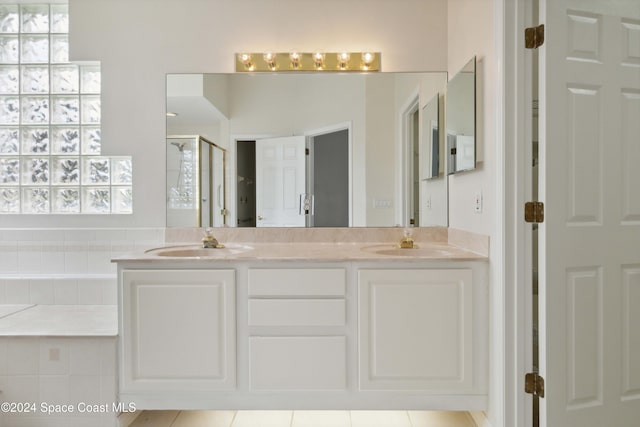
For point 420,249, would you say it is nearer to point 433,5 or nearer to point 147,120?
point 433,5

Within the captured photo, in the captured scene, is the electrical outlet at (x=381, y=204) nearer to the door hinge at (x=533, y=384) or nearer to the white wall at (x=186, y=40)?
the white wall at (x=186, y=40)

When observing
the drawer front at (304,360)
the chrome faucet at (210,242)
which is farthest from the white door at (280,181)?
the drawer front at (304,360)

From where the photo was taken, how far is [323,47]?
98.9 inches

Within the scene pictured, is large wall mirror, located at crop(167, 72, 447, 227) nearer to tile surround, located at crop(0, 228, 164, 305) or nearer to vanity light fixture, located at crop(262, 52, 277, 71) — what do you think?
vanity light fixture, located at crop(262, 52, 277, 71)

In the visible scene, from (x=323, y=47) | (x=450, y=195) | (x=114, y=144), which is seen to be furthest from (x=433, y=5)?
(x=114, y=144)

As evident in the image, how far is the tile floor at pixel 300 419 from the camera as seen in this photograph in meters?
2.08

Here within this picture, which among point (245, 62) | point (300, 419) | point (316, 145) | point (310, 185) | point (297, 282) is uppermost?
point (245, 62)

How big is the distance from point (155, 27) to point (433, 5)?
1.71 metres

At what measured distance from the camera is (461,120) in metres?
2.14

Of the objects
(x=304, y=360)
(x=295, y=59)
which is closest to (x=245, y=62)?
(x=295, y=59)

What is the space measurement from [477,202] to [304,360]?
1.15 meters

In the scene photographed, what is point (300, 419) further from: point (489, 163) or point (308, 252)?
point (489, 163)

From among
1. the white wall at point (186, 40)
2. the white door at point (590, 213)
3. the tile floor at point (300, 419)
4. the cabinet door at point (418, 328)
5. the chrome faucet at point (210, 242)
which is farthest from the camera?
the white wall at point (186, 40)

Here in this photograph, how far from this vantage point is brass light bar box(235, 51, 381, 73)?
8.17 ft
